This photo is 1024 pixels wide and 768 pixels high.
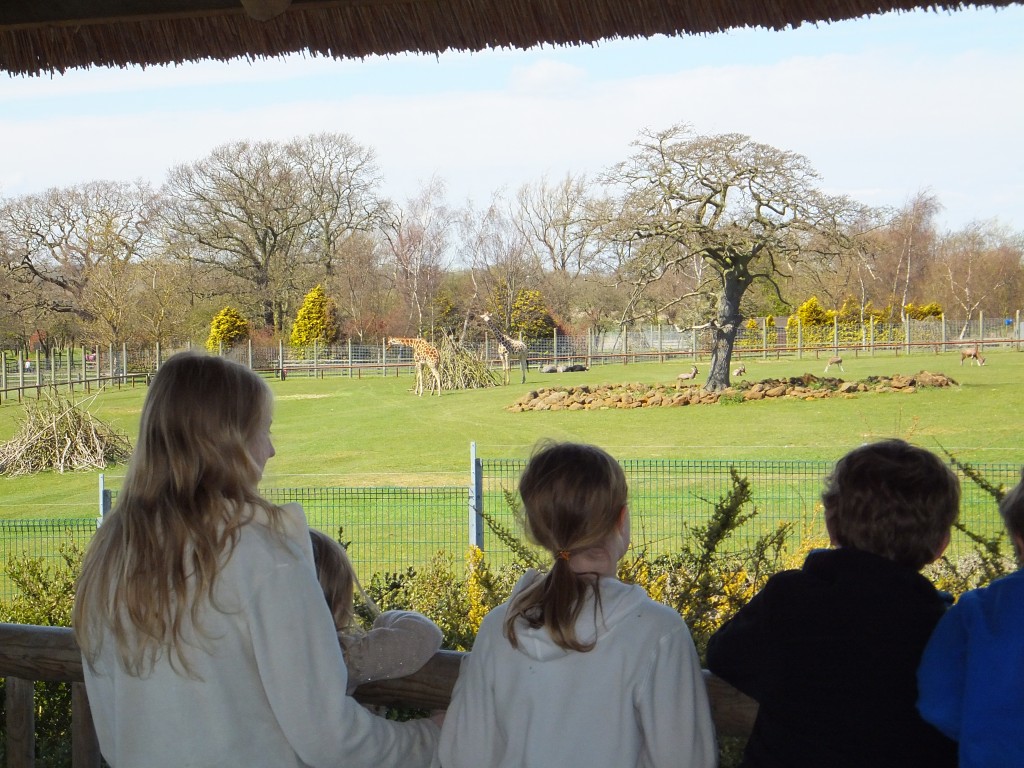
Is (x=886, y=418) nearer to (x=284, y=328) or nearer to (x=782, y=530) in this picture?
(x=782, y=530)

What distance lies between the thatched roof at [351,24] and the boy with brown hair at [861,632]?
89 centimetres

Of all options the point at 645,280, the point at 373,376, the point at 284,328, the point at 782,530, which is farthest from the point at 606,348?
the point at 782,530

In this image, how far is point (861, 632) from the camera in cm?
113

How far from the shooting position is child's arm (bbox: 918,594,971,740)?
3.34 ft

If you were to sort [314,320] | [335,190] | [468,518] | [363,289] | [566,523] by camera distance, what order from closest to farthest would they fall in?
[566,523]
[468,518]
[314,320]
[335,190]
[363,289]

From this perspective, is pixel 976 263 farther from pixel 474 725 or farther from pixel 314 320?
pixel 474 725

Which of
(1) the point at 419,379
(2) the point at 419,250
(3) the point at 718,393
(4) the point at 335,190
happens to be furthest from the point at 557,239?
(3) the point at 718,393

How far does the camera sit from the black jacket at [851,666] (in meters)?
1.12

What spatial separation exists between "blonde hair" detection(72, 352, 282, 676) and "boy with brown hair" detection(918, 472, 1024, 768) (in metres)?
0.71

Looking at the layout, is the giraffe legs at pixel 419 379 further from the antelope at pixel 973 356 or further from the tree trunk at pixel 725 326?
the antelope at pixel 973 356

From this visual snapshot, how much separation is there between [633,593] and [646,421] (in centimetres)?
1718

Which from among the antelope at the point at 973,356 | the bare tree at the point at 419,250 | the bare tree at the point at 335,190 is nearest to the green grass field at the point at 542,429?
the antelope at the point at 973,356

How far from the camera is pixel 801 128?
48.0m

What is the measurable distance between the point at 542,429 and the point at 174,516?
17.0 m
